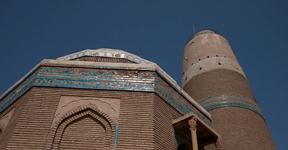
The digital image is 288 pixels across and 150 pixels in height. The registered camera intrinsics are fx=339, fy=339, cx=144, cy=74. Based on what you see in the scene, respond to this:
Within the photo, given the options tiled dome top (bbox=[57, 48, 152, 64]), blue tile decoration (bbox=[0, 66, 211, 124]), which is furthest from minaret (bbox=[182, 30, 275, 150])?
tiled dome top (bbox=[57, 48, 152, 64])

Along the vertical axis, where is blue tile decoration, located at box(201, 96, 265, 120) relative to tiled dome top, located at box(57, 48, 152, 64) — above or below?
below

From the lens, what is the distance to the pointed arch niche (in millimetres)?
5211

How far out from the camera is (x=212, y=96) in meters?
8.80

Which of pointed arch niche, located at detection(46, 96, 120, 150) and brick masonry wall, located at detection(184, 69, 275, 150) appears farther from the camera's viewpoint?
brick masonry wall, located at detection(184, 69, 275, 150)

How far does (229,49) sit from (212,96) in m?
2.72

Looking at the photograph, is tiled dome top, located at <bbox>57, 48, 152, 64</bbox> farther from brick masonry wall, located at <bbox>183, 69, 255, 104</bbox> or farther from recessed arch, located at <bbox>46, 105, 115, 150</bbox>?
brick masonry wall, located at <bbox>183, 69, 255, 104</bbox>

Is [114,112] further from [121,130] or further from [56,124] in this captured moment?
[56,124]

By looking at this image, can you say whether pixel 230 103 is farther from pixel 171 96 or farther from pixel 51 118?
pixel 51 118

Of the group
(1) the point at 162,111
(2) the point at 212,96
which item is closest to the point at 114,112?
(1) the point at 162,111

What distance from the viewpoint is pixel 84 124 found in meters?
5.53

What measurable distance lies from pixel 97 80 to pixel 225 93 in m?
3.98

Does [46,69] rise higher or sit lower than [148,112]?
higher

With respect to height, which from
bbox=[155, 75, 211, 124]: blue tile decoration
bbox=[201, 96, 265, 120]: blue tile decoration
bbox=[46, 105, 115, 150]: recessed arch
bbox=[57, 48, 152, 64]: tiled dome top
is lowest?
bbox=[46, 105, 115, 150]: recessed arch

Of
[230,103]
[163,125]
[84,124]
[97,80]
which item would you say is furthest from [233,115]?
[84,124]
